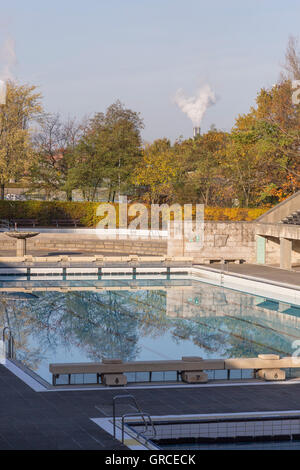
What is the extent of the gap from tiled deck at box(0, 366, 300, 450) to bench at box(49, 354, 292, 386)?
1.39ft

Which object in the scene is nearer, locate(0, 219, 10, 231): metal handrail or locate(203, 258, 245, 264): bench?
locate(203, 258, 245, 264): bench

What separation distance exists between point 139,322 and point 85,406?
8306mm

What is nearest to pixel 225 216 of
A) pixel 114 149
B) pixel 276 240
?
pixel 276 240

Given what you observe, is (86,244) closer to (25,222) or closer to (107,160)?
(25,222)

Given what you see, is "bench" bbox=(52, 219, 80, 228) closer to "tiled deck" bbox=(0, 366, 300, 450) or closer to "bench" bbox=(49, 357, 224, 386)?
"tiled deck" bbox=(0, 366, 300, 450)

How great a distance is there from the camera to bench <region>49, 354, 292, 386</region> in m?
10.9

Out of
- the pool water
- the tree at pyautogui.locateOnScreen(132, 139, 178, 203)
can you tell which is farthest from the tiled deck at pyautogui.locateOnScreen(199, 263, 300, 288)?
the tree at pyautogui.locateOnScreen(132, 139, 178, 203)

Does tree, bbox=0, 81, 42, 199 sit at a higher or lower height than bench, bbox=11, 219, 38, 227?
higher

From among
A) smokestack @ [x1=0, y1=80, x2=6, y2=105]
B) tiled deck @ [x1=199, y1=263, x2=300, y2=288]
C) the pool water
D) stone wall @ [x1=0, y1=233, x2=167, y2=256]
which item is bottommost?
the pool water

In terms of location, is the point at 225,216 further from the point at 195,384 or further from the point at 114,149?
the point at 195,384

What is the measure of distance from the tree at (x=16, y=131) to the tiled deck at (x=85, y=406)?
33594mm

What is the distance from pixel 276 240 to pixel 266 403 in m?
20.1

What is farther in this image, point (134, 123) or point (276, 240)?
point (134, 123)
